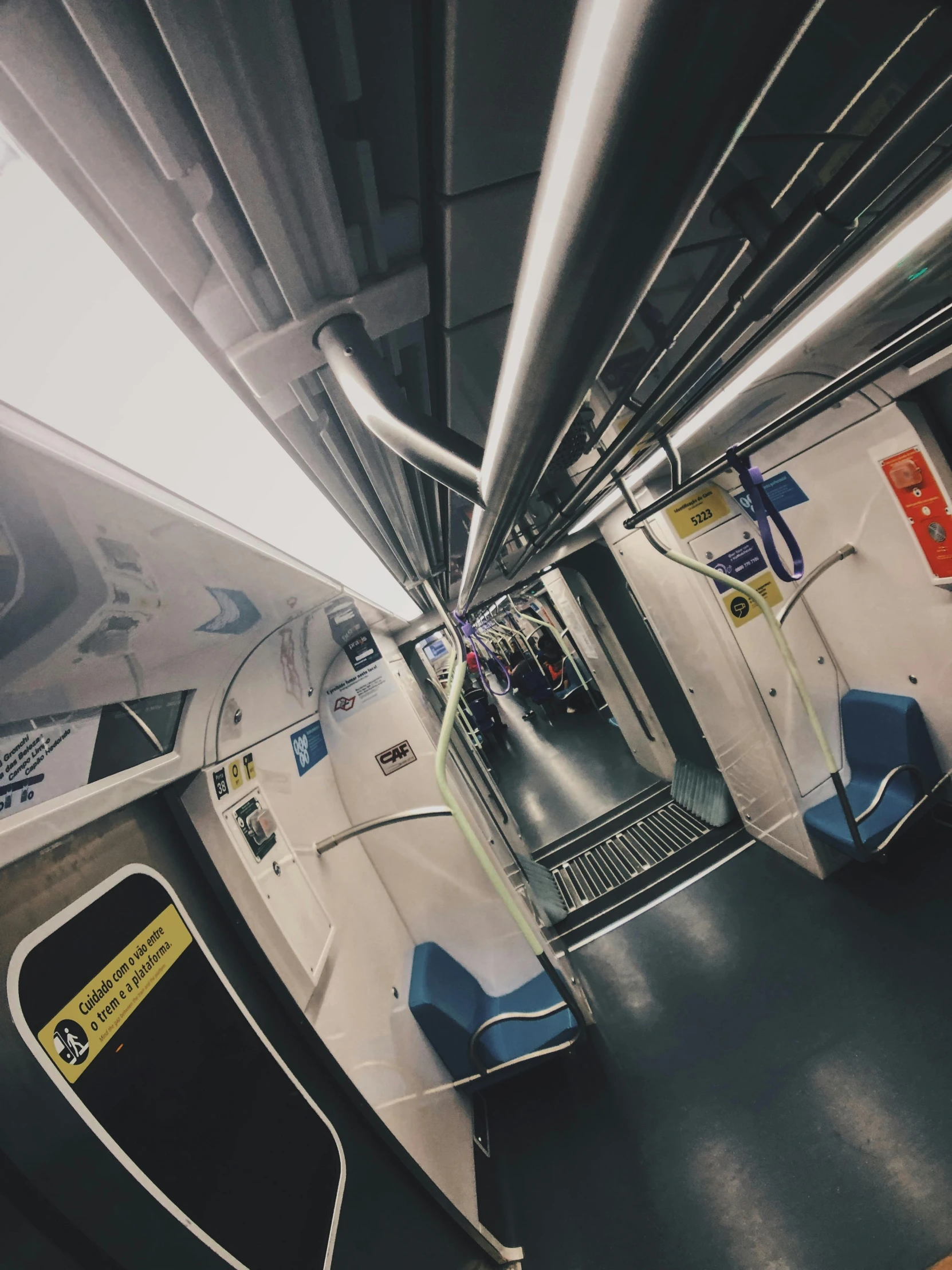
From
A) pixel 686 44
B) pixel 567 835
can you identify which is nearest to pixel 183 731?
pixel 686 44

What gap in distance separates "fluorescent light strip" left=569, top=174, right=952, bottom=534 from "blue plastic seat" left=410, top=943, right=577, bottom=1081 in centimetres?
310

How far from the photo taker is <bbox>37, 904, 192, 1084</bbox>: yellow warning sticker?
3.67 feet

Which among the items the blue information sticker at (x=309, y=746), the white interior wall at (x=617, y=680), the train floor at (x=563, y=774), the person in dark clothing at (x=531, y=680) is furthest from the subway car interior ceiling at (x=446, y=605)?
the person in dark clothing at (x=531, y=680)

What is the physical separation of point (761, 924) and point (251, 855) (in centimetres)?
324

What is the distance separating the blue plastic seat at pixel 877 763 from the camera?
2994 mm

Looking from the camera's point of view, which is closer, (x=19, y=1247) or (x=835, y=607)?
(x=19, y=1247)

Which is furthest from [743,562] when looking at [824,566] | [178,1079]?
[178,1079]

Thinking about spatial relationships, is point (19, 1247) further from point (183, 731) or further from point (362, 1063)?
point (362, 1063)

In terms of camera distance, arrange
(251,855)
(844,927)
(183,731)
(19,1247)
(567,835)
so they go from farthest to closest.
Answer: (567,835), (844,927), (251,855), (183,731), (19,1247)

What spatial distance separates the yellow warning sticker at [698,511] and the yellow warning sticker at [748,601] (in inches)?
19.0

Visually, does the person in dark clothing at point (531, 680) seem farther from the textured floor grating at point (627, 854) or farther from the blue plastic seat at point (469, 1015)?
the blue plastic seat at point (469, 1015)

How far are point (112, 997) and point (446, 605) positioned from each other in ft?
4.44

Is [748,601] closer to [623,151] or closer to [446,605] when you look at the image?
[446,605]

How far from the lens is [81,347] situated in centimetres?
50
